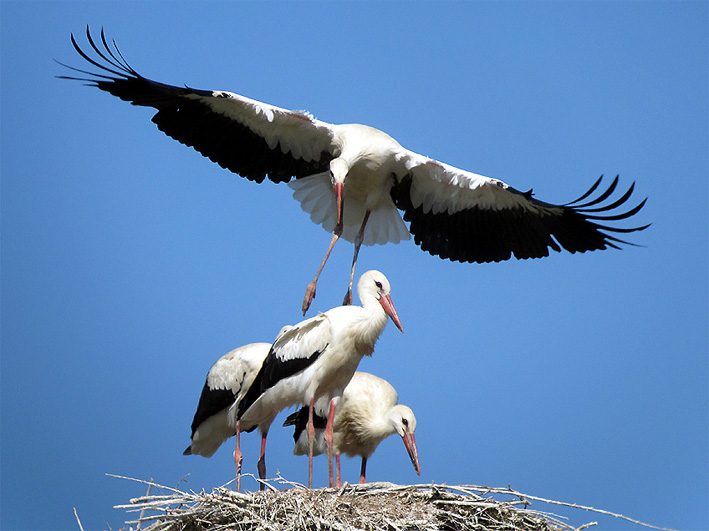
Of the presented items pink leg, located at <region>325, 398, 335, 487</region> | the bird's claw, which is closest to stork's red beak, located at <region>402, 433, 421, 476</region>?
pink leg, located at <region>325, 398, 335, 487</region>

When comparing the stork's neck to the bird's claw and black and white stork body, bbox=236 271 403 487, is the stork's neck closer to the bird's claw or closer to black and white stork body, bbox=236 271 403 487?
black and white stork body, bbox=236 271 403 487

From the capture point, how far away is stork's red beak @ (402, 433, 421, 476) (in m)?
6.76

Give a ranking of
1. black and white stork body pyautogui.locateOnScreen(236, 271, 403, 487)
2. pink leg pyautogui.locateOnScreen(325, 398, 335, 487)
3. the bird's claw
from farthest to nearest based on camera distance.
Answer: the bird's claw
pink leg pyautogui.locateOnScreen(325, 398, 335, 487)
black and white stork body pyautogui.locateOnScreen(236, 271, 403, 487)

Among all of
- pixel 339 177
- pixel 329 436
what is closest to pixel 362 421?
pixel 329 436

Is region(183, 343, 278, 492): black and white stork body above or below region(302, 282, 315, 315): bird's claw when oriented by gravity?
below

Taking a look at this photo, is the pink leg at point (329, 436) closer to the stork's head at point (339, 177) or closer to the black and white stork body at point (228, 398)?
the black and white stork body at point (228, 398)

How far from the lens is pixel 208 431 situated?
708 centimetres

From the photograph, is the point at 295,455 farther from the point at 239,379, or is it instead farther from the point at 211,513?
the point at 211,513

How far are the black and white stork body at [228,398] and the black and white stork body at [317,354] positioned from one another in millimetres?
507

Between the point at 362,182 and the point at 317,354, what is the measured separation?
1949mm

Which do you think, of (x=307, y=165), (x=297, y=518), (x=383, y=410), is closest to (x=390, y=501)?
(x=297, y=518)

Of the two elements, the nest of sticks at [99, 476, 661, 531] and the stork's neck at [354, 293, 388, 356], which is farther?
the stork's neck at [354, 293, 388, 356]

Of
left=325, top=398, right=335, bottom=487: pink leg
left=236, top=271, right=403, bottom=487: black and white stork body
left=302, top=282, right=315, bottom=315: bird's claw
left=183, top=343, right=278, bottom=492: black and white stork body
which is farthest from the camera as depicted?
left=302, top=282, right=315, bottom=315: bird's claw

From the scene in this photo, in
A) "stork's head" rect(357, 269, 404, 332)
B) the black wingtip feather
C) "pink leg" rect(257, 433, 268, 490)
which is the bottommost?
"pink leg" rect(257, 433, 268, 490)
